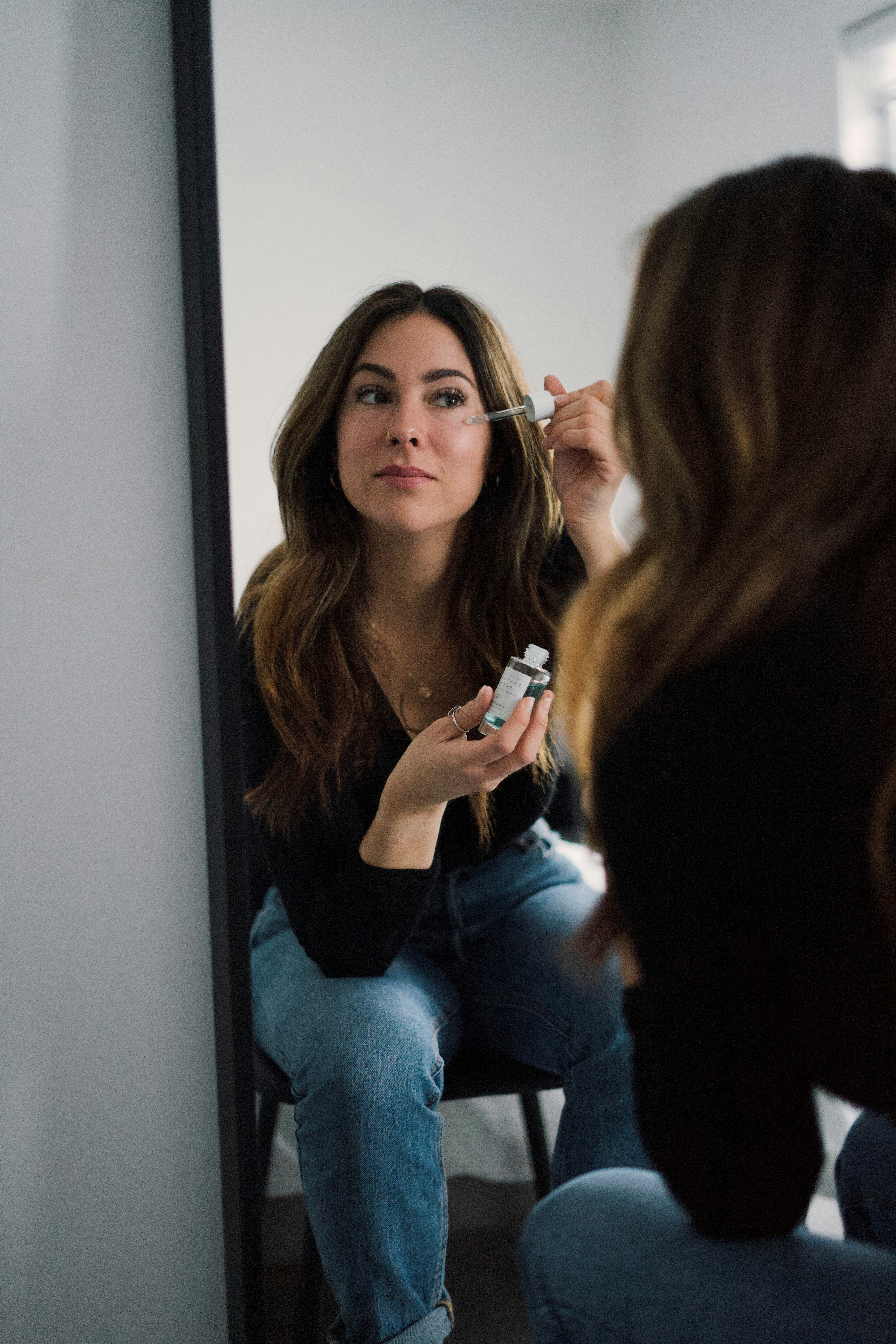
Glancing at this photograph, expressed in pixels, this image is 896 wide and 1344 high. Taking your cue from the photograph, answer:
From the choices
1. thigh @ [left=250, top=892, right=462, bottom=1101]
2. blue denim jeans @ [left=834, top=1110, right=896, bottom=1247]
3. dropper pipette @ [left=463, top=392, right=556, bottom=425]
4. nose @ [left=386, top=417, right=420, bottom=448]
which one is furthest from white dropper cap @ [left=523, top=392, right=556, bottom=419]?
blue denim jeans @ [left=834, top=1110, right=896, bottom=1247]

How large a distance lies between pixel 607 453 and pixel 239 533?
378mm

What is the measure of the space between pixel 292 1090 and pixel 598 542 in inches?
24.3

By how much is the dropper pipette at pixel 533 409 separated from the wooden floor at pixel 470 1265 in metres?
0.86

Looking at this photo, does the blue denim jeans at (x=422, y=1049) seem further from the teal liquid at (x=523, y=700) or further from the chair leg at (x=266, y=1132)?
the teal liquid at (x=523, y=700)

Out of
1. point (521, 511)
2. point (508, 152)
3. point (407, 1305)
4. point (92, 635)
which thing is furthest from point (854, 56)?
point (407, 1305)

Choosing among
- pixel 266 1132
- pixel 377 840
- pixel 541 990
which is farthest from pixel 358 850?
pixel 266 1132

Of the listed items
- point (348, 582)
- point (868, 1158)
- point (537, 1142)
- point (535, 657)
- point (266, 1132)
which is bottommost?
point (537, 1142)

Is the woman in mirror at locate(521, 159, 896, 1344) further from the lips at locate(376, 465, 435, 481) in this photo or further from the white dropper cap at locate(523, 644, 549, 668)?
the lips at locate(376, 465, 435, 481)

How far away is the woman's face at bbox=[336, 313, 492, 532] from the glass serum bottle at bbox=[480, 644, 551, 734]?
0.25 metres

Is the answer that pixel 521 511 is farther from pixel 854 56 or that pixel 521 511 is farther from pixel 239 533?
pixel 854 56

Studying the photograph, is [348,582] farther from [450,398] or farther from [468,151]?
[468,151]

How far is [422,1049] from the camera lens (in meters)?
0.93

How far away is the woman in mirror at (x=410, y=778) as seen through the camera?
89cm

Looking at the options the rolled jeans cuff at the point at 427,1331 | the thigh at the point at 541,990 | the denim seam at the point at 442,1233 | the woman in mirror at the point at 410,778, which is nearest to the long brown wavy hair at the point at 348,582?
the woman in mirror at the point at 410,778
